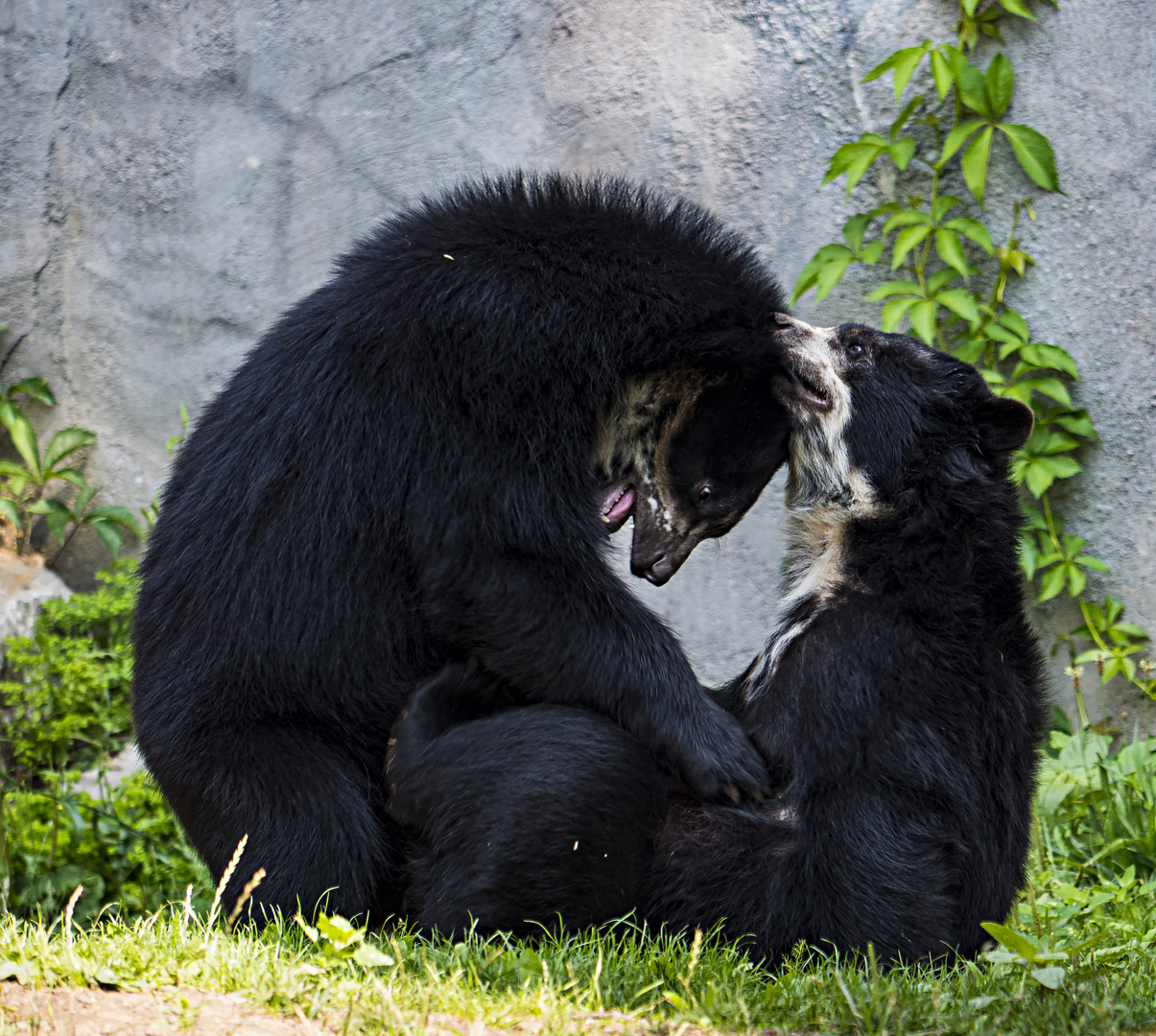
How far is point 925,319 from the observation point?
4.79 m

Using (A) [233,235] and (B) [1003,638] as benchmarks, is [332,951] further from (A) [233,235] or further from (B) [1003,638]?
A: (A) [233,235]

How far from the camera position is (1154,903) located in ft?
11.3

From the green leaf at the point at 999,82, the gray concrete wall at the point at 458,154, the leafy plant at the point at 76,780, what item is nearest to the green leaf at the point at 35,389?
the gray concrete wall at the point at 458,154

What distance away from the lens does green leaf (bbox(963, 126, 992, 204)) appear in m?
4.85

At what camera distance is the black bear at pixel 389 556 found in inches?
110

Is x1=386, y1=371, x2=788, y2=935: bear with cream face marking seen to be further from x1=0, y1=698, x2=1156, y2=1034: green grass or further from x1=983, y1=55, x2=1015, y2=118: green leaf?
x1=983, y1=55, x2=1015, y2=118: green leaf

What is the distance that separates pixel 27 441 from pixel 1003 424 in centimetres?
478

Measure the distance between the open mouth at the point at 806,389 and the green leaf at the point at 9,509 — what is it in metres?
4.32

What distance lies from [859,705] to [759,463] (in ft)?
2.74

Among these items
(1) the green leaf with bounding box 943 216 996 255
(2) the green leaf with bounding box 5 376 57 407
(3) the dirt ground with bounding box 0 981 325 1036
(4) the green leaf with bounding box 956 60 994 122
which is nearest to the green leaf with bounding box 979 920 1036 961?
(3) the dirt ground with bounding box 0 981 325 1036

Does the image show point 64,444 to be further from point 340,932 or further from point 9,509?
point 340,932

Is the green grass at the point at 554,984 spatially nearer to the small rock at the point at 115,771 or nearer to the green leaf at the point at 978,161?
the small rock at the point at 115,771

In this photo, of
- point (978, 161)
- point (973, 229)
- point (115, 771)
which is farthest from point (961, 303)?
point (115, 771)

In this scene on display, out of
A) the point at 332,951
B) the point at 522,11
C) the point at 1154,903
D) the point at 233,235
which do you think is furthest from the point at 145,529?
the point at 1154,903
